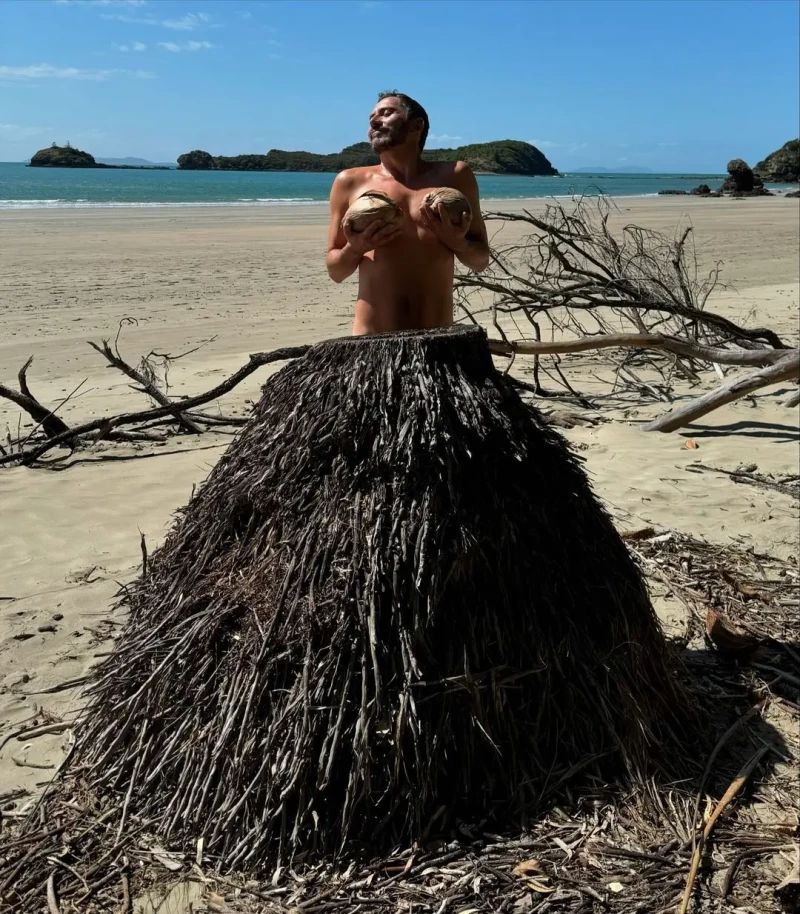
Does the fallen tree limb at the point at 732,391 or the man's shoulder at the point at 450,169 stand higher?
the man's shoulder at the point at 450,169

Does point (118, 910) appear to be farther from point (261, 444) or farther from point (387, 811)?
point (261, 444)

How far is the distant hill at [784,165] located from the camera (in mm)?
82938

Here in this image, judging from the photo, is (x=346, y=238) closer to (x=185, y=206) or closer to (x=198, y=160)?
(x=185, y=206)

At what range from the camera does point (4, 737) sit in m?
3.29

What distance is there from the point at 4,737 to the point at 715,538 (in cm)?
397

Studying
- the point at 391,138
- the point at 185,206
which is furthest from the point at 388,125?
the point at 185,206

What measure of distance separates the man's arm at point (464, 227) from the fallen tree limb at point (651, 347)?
374cm

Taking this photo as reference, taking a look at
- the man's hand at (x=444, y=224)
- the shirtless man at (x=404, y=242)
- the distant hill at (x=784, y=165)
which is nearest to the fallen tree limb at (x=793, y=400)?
the shirtless man at (x=404, y=242)

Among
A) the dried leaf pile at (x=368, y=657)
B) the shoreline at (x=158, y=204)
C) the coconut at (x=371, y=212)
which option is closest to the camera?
the dried leaf pile at (x=368, y=657)

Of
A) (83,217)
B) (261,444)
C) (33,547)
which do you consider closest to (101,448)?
(33,547)

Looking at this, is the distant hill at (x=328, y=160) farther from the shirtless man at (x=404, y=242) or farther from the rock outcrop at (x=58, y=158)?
the shirtless man at (x=404, y=242)

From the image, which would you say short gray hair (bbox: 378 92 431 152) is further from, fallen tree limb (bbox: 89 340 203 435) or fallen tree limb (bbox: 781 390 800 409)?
fallen tree limb (bbox: 781 390 800 409)

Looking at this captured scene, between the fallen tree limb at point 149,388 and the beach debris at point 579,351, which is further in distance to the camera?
the beach debris at point 579,351

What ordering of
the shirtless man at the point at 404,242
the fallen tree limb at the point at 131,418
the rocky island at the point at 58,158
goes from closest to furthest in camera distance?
the shirtless man at the point at 404,242
the fallen tree limb at the point at 131,418
the rocky island at the point at 58,158
